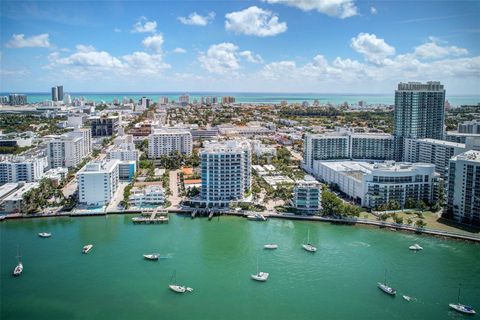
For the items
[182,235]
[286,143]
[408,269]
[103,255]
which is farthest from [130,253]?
[286,143]

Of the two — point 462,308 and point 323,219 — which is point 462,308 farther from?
point 323,219

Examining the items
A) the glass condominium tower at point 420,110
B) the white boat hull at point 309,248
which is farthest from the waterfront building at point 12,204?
the glass condominium tower at point 420,110

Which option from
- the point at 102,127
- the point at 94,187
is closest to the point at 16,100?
the point at 102,127

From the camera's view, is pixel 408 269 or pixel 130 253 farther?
pixel 130 253

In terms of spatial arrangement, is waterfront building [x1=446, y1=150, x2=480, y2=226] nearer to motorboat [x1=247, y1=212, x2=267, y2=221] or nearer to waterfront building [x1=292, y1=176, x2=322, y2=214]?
waterfront building [x1=292, y1=176, x2=322, y2=214]

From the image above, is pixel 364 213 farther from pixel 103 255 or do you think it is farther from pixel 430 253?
pixel 103 255

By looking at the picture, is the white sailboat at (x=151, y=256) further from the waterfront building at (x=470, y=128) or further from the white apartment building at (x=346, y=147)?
the waterfront building at (x=470, y=128)
